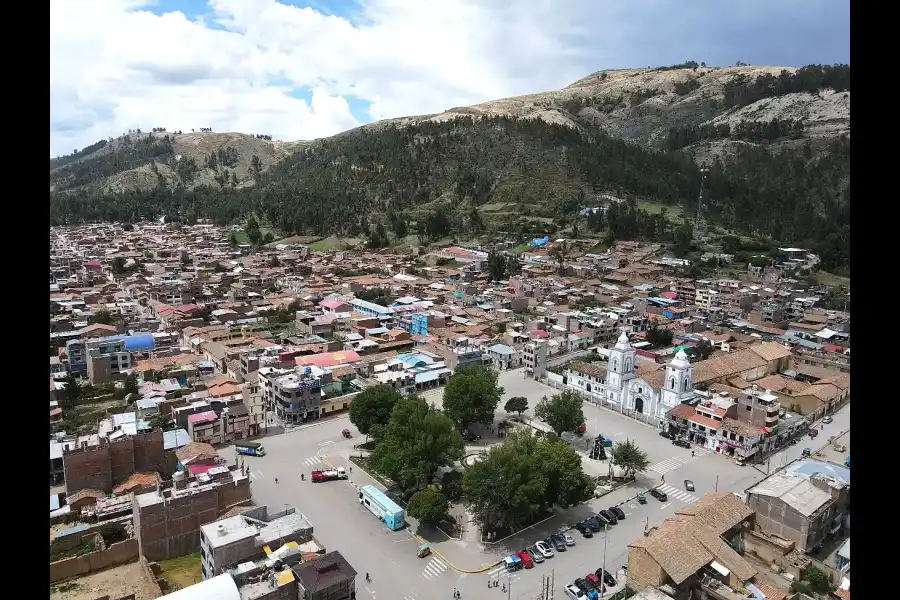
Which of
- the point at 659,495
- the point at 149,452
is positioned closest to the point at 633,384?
the point at 659,495

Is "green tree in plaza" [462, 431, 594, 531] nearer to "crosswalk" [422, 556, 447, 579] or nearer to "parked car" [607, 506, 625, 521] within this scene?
"parked car" [607, 506, 625, 521]

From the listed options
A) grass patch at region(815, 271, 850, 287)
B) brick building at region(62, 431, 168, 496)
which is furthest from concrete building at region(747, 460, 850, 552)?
grass patch at region(815, 271, 850, 287)

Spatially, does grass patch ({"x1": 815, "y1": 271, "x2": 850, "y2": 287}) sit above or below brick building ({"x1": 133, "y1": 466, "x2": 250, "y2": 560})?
above

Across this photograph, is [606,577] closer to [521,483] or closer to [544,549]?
[544,549]

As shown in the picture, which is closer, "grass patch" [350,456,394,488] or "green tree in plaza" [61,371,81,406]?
Result: "grass patch" [350,456,394,488]

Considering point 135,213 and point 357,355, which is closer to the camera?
point 357,355
